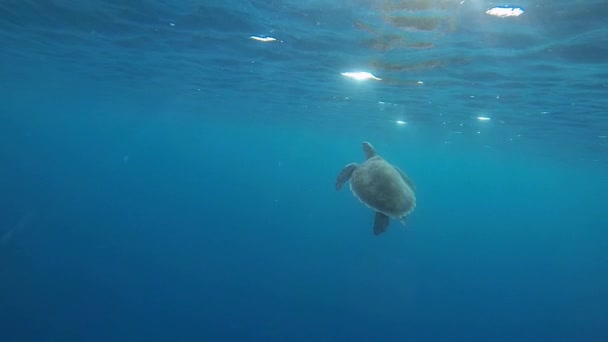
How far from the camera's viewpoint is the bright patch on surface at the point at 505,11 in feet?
26.7

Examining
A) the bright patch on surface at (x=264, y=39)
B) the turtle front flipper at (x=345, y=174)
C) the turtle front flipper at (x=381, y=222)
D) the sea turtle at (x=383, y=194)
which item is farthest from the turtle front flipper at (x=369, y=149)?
the bright patch on surface at (x=264, y=39)

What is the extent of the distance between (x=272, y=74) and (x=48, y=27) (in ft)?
33.2

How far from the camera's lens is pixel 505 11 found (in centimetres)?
830

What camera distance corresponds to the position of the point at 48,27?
15.4 metres

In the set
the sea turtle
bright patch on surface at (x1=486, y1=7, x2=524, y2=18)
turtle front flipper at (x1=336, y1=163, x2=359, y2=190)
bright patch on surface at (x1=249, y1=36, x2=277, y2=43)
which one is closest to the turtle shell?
the sea turtle

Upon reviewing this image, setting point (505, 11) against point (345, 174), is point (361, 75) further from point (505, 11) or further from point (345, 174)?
point (505, 11)

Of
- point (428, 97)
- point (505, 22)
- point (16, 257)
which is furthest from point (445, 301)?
point (16, 257)

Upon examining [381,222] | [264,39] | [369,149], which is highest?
[264,39]

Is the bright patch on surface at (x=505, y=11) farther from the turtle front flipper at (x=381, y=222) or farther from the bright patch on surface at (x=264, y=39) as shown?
the bright patch on surface at (x=264, y=39)

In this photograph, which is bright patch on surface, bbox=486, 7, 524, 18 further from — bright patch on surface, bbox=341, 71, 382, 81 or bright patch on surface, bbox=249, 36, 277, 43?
bright patch on surface, bbox=341, 71, 382, 81

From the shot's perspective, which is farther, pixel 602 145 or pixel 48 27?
pixel 602 145

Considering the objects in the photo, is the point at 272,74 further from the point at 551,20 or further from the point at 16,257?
the point at 16,257

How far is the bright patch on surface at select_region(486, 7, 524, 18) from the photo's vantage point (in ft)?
26.7

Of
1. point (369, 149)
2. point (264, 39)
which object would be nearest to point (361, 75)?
point (264, 39)
